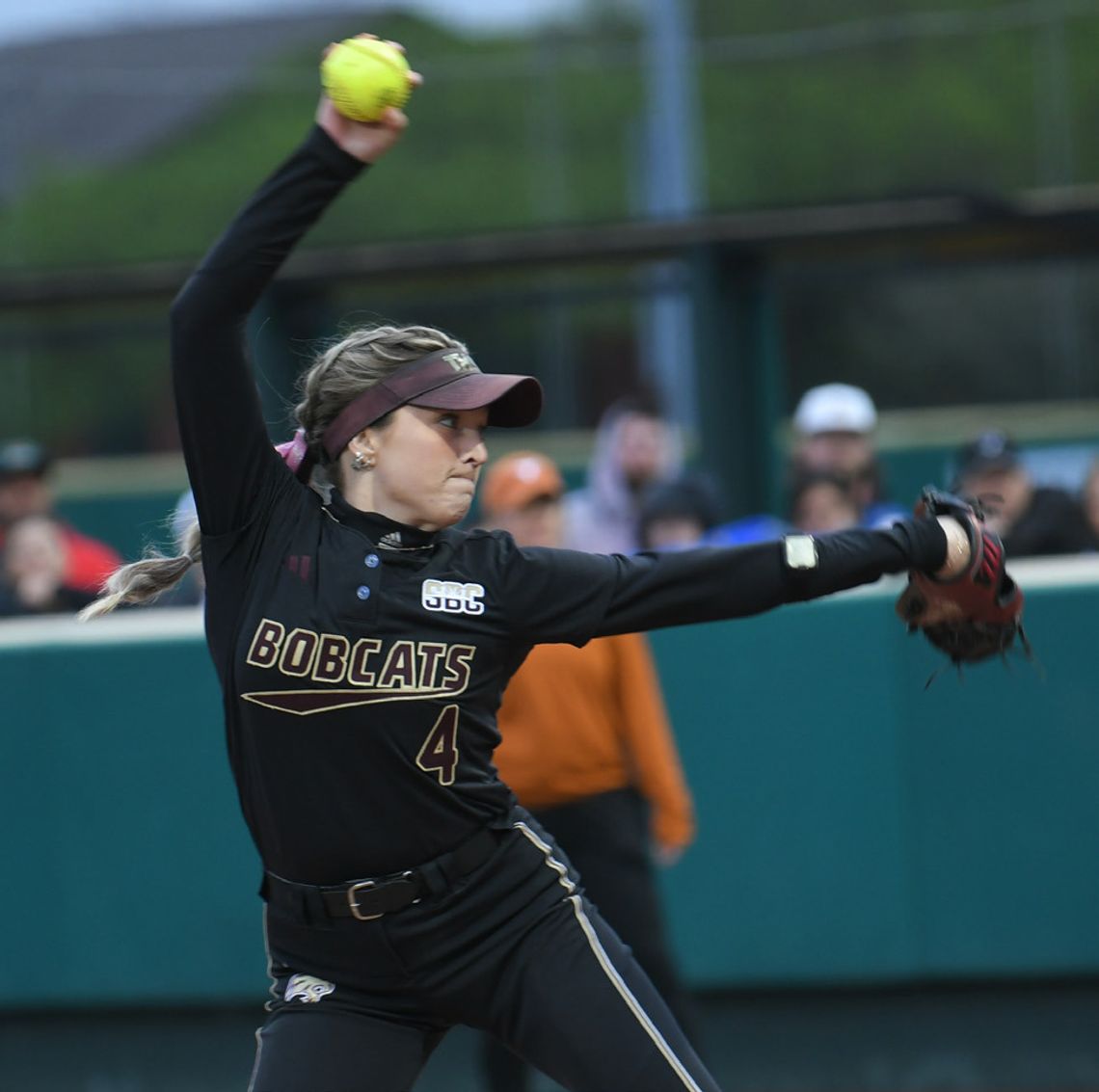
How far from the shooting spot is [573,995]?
320 centimetres

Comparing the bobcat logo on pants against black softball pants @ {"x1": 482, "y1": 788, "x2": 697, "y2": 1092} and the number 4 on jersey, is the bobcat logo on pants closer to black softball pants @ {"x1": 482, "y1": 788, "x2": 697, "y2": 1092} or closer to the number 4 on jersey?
the number 4 on jersey

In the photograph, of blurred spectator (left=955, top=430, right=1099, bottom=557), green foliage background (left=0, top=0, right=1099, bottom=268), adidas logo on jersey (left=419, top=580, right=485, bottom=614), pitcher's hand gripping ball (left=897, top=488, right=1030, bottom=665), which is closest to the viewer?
adidas logo on jersey (left=419, top=580, right=485, bottom=614)

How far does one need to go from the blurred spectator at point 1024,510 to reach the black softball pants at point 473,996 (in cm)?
375

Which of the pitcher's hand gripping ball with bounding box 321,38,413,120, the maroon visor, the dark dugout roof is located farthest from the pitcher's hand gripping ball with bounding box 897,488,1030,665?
the dark dugout roof

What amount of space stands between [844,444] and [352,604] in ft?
15.0

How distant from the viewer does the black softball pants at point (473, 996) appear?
10.3ft

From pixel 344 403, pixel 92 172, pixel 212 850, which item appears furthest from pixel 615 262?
pixel 344 403

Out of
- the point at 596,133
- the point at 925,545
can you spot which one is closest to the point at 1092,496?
the point at 925,545

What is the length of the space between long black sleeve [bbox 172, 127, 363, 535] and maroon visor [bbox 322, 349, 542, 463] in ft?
0.59

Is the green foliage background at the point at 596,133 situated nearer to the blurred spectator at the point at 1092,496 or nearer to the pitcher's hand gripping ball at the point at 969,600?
the blurred spectator at the point at 1092,496

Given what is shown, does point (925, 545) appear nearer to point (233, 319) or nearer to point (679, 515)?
point (233, 319)

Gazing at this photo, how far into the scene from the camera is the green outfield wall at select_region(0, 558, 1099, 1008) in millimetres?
5875

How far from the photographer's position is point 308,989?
3.24 metres

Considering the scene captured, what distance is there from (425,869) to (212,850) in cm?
322
